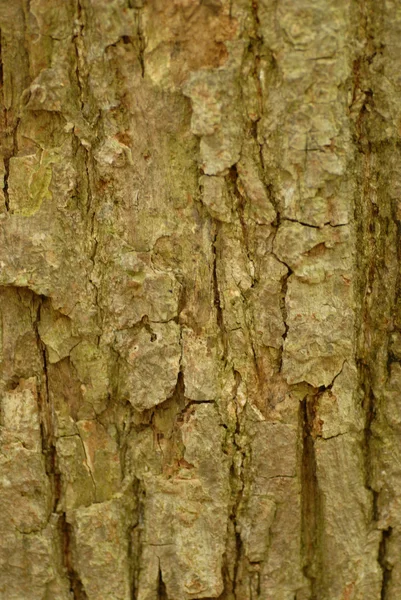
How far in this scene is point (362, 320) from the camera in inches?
61.4

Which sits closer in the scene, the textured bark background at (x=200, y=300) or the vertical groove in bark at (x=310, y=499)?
the textured bark background at (x=200, y=300)

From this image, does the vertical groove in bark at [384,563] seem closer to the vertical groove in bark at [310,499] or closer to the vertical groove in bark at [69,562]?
the vertical groove in bark at [310,499]

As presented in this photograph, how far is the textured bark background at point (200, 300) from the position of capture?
1434 millimetres

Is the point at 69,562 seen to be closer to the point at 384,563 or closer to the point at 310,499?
the point at 310,499

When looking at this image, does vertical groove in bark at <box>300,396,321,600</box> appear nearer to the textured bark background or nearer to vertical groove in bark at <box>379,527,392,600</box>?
the textured bark background

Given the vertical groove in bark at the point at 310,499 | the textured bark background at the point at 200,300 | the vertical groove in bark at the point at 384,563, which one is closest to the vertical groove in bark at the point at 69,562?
the textured bark background at the point at 200,300

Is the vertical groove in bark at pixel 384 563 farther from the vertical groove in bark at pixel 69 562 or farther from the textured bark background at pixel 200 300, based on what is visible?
the vertical groove in bark at pixel 69 562

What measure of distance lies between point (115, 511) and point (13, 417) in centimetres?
31

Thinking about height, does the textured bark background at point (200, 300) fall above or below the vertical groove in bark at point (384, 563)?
above

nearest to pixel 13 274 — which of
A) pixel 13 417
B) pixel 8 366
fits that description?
pixel 8 366

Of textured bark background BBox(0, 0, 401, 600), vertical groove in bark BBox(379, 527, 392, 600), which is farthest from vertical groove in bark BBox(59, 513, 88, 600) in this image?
vertical groove in bark BBox(379, 527, 392, 600)

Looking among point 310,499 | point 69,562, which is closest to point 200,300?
point 310,499

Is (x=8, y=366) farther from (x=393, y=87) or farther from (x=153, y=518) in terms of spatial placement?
(x=393, y=87)

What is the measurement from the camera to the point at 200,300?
153cm
